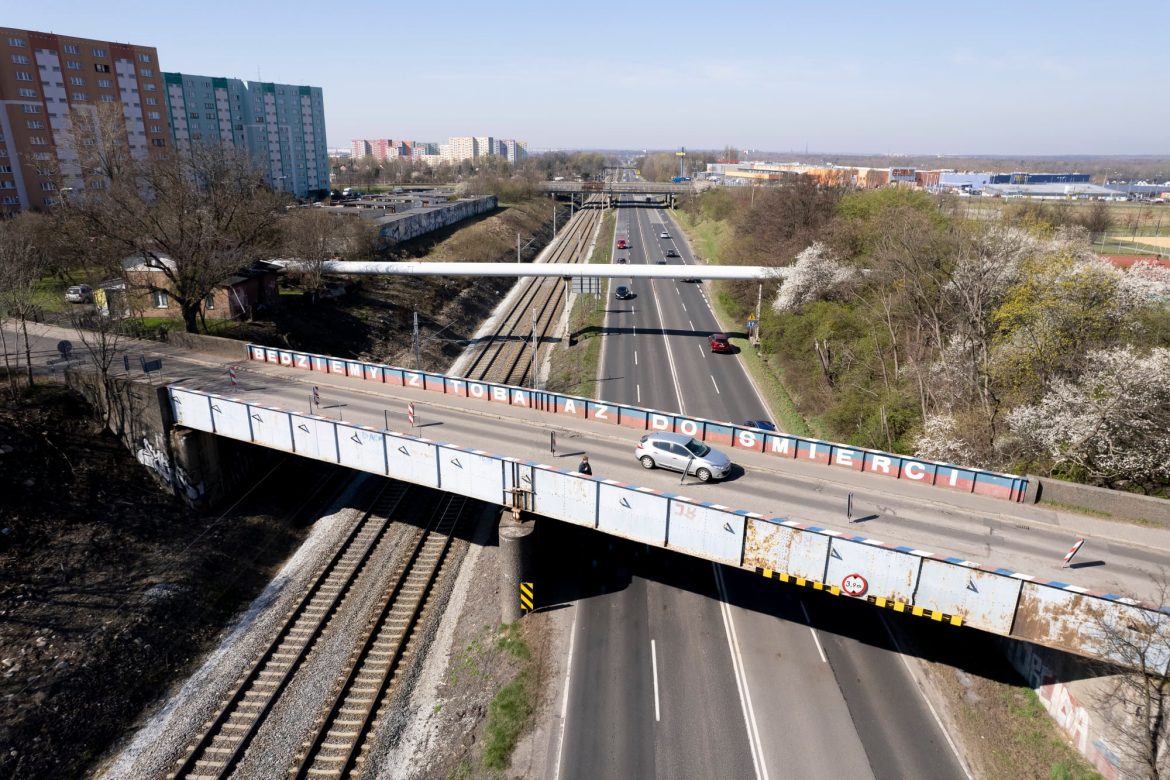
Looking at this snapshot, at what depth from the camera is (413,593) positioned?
27516 mm

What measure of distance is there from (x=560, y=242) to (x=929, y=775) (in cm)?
11461

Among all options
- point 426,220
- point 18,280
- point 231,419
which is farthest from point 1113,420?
point 426,220

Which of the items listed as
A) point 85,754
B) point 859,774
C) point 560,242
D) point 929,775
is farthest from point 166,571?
point 560,242

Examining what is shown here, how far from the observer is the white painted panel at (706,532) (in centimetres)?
2022

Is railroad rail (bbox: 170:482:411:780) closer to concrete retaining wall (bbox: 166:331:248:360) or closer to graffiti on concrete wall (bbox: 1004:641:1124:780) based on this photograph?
concrete retaining wall (bbox: 166:331:248:360)

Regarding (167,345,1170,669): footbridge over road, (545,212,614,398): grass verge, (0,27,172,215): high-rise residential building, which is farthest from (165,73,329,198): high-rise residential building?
(167,345,1170,669): footbridge over road

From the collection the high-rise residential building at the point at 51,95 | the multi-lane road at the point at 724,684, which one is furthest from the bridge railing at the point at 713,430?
the high-rise residential building at the point at 51,95

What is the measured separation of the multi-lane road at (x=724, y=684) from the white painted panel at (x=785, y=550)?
4237 mm

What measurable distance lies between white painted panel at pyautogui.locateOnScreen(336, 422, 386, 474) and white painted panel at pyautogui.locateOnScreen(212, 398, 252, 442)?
557 centimetres

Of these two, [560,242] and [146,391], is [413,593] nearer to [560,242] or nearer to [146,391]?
[146,391]

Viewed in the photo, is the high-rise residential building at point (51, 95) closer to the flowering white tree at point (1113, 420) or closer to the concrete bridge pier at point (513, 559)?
the concrete bridge pier at point (513, 559)

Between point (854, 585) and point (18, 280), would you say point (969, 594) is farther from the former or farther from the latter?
point (18, 280)

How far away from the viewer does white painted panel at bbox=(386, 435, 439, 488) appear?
25188 millimetres

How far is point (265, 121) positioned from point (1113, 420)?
15386 cm
